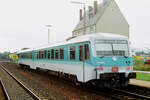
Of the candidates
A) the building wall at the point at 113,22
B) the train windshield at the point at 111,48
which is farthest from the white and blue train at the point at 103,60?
the building wall at the point at 113,22

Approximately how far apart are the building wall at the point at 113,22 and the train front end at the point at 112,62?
37438 millimetres

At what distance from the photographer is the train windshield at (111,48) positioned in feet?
34.1

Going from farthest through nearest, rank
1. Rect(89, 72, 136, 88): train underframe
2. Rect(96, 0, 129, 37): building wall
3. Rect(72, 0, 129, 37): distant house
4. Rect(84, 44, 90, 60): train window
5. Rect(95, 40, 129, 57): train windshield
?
Rect(96, 0, 129, 37): building wall → Rect(72, 0, 129, 37): distant house → Rect(84, 44, 90, 60): train window → Rect(95, 40, 129, 57): train windshield → Rect(89, 72, 136, 88): train underframe

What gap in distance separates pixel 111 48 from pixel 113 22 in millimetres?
39779

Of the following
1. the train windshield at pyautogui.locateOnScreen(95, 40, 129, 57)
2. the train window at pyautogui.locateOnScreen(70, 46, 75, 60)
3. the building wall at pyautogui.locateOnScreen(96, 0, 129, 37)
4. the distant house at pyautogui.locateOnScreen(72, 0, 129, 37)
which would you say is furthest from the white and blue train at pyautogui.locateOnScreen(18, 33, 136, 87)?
the building wall at pyautogui.locateOnScreen(96, 0, 129, 37)

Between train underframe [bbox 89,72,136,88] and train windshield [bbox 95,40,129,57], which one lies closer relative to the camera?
train underframe [bbox 89,72,136,88]

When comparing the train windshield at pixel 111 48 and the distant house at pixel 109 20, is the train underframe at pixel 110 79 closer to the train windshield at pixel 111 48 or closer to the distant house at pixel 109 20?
the train windshield at pixel 111 48

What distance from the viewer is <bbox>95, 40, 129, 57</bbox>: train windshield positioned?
10406 mm

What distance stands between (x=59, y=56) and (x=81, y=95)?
15.1 ft

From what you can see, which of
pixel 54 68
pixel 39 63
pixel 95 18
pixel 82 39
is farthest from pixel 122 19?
pixel 82 39

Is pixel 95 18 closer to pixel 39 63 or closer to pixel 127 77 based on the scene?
pixel 39 63

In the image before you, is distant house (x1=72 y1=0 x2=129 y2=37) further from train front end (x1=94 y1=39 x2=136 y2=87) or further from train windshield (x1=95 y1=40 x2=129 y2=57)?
train front end (x1=94 y1=39 x2=136 y2=87)

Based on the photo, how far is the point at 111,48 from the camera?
10.6 metres

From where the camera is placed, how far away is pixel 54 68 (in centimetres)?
1555
